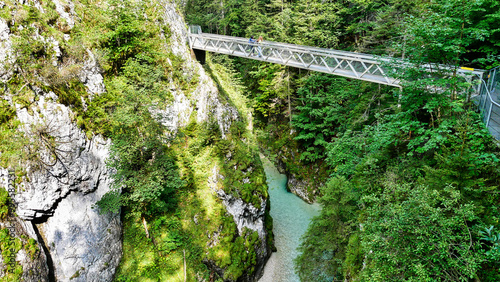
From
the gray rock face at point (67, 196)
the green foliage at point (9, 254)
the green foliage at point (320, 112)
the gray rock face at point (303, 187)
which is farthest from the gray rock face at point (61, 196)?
the green foliage at point (320, 112)

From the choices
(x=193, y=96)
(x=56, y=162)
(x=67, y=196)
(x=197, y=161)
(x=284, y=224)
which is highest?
(x=193, y=96)

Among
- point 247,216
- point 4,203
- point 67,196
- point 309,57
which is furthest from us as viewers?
point 309,57

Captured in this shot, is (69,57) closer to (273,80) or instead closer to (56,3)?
(56,3)

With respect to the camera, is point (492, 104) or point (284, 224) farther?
point (284, 224)

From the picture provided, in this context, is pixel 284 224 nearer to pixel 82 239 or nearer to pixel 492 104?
pixel 82 239

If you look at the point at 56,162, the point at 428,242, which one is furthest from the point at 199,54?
the point at 428,242

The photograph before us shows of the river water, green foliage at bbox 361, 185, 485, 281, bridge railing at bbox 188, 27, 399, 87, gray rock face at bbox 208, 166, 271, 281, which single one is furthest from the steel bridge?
the river water
